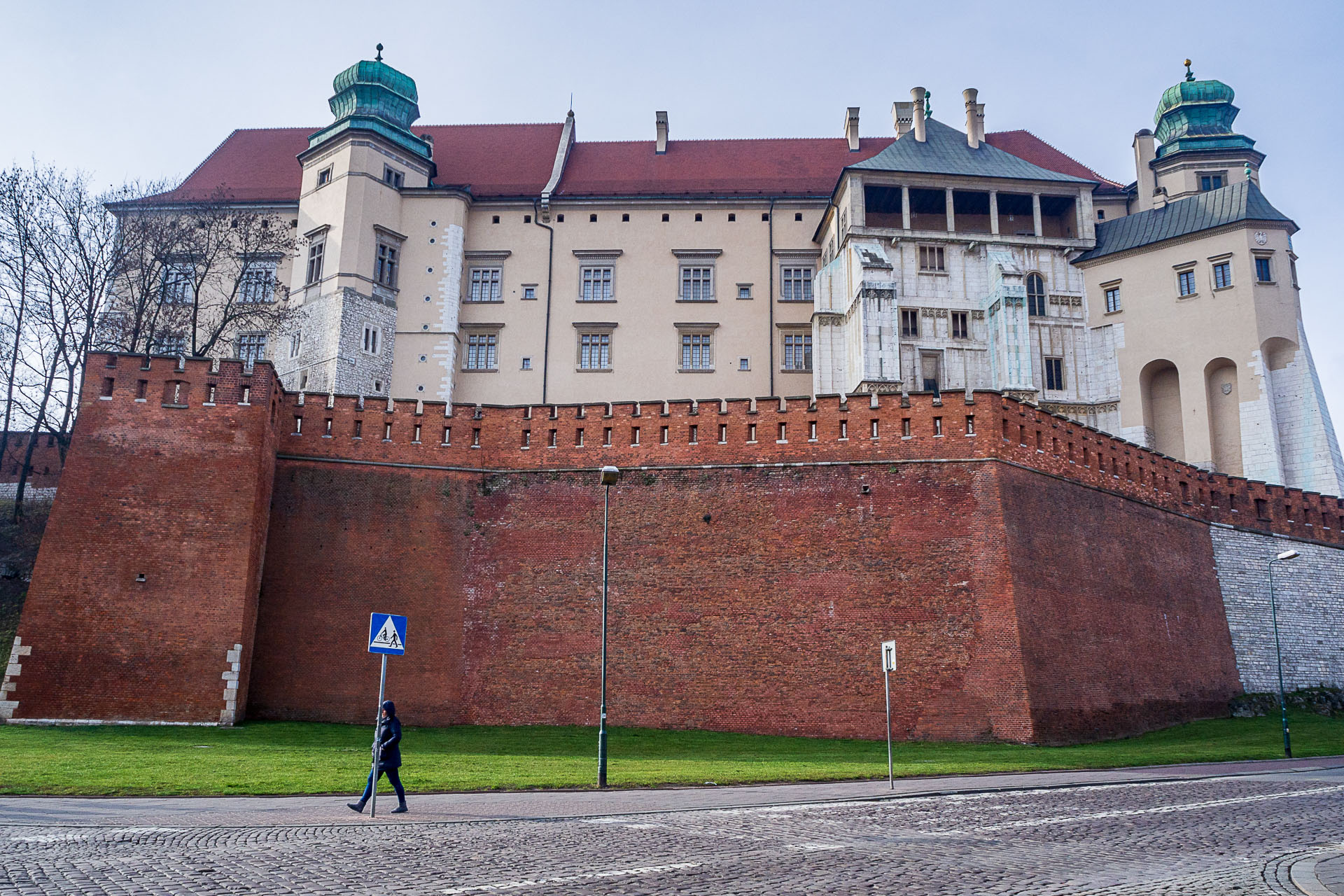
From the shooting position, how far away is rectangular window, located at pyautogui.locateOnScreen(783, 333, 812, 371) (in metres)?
47.3

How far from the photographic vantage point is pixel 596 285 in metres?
48.8

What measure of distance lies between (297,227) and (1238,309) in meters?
38.8

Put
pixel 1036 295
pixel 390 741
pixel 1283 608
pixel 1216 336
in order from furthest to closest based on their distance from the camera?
1. pixel 1036 295
2. pixel 1216 336
3. pixel 1283 608
4. pixel 390 741

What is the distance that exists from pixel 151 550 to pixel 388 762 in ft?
49.8

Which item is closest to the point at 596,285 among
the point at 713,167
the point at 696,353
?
the point at 696,353

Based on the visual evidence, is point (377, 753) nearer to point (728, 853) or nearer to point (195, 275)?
point (728, 853)

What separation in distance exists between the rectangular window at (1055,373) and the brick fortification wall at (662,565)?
42.9 ft

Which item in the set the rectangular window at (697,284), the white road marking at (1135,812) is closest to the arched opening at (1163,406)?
the rectangular window at (697,284)

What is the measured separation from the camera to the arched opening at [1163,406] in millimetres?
42688

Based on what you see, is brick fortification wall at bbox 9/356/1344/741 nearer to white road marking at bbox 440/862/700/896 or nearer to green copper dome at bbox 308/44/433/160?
white road marking at bbox 440/862/700/896

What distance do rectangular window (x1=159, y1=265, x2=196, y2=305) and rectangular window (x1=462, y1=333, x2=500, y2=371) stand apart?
451 inches

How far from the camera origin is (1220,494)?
35.3m

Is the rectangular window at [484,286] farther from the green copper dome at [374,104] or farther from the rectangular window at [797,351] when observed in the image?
the rectangular window at [797,351]

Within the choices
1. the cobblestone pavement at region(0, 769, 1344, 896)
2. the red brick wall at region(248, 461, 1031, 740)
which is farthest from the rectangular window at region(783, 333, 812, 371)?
the cobblestone pavement at region(0, 769, 1344, 896)
